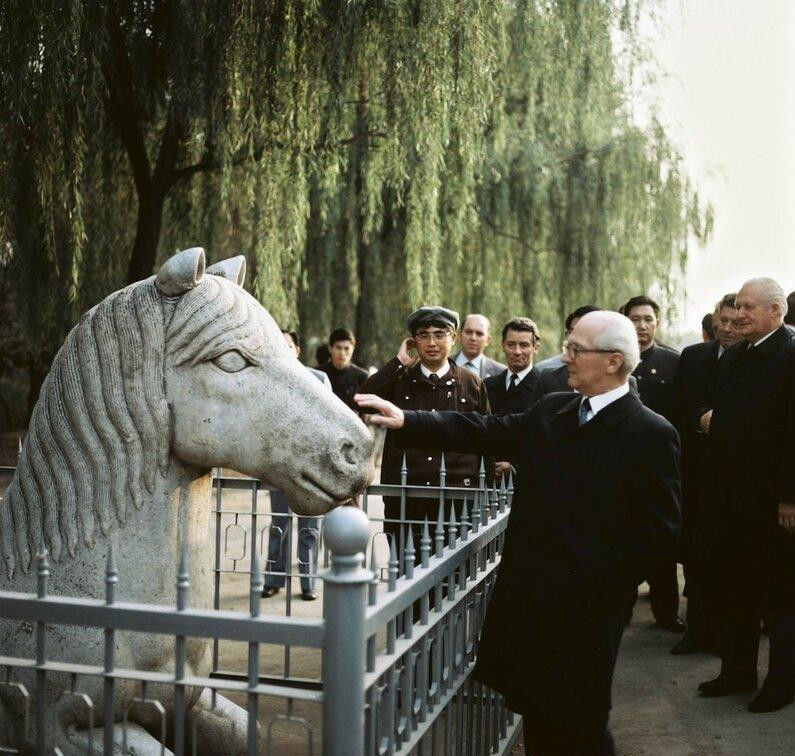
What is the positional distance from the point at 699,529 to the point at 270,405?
2812mm

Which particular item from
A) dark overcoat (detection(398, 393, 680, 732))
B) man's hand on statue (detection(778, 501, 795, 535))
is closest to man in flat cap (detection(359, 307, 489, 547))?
man's hand on statue (detection(778, 501, 795, 535))

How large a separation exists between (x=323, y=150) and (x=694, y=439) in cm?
371

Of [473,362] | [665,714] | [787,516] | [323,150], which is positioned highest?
[323,150]

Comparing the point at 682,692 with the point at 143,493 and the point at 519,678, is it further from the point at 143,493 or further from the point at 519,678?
the point at 143,493

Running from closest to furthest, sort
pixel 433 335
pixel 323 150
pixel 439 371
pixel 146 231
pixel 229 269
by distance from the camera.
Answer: pixel 229 269, pixel 433 335, pixel 439 371, pixel 323 150, pixel 146 231

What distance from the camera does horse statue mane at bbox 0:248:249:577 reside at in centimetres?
250

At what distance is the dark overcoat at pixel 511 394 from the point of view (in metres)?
5.77

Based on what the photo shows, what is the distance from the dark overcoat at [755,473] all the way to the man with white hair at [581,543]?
69.0 inches

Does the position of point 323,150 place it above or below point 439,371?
above

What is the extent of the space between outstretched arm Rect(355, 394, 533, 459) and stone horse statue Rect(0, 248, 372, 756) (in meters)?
0.57

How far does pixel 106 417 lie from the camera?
2516 millimetres

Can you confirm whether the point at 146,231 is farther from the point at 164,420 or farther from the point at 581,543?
the point at 581,543

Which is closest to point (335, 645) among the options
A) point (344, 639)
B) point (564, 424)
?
point (344, 639)

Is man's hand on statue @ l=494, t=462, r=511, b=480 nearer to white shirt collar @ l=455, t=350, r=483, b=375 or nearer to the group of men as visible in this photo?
the group of men
